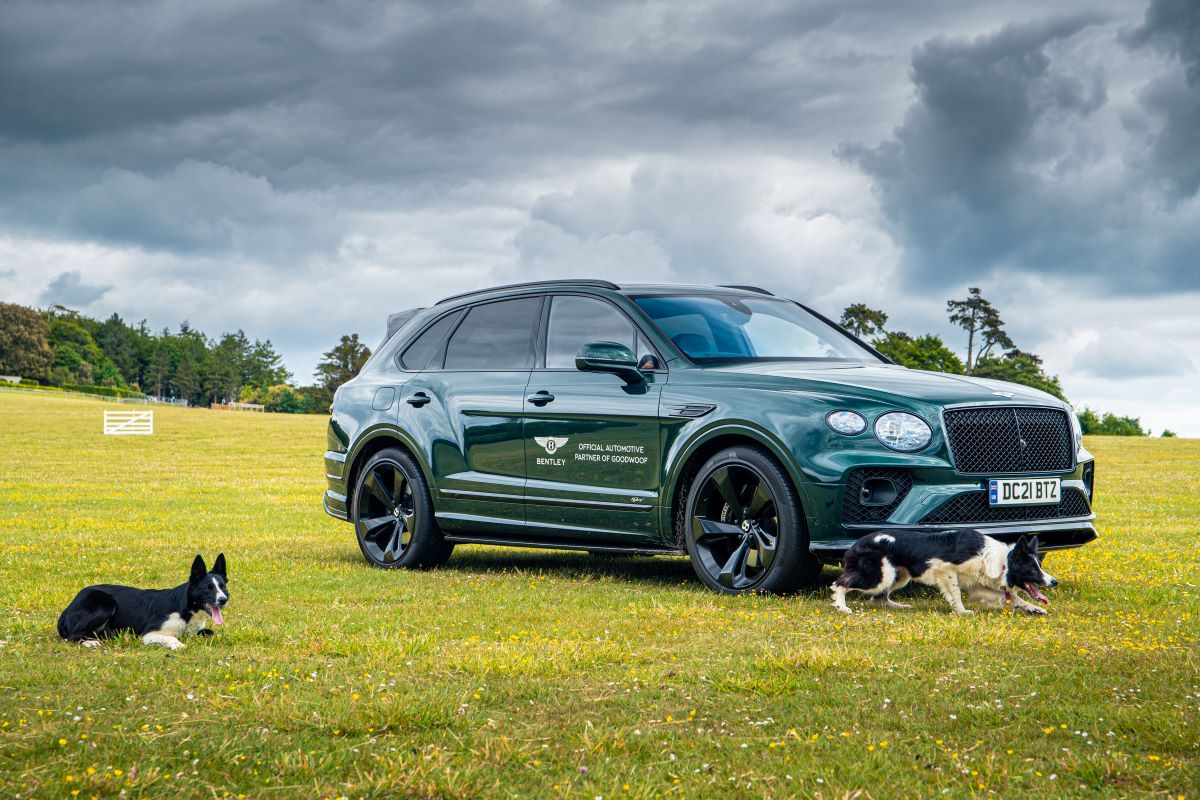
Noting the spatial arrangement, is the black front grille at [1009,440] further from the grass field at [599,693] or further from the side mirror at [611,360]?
the side mirror at [611,360]

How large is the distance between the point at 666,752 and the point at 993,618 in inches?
134

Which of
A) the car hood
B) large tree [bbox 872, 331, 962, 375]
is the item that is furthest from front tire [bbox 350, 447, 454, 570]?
large tree [bbox 872, 331, 962, 375]

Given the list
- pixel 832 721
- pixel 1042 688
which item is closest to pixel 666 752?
pixel 832 721

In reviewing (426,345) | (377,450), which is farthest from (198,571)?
(426,345)

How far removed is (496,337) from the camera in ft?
31.7

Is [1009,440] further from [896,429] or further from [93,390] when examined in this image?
[93,390]

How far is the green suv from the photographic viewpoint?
24.0ft

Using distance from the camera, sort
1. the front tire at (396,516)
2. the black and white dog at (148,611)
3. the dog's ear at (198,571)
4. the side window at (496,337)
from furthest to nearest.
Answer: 1. the front tire at (396,516)
2. the side window at (496,337)
3. the dog's ear at (198,571)
4. the black and white dog at (148,611)

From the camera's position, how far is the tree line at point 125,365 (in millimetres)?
142500

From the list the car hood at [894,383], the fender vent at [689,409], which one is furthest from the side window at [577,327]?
the car hood at [894,383]

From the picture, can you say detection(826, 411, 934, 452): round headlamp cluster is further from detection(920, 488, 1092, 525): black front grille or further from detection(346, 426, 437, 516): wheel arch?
detection(346, 426, 437, 516): wheel arch

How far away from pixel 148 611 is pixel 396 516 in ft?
12.4

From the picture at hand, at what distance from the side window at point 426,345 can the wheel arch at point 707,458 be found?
9.69 feet

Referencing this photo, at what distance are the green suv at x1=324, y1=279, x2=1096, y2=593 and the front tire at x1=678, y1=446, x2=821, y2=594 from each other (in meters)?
0.01
